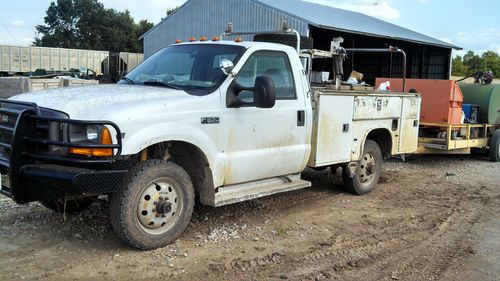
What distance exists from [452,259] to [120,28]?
236ft

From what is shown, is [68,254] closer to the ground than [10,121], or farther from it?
closer to the ground

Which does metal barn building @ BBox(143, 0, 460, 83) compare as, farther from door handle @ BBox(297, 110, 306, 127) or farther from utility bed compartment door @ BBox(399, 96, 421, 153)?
door handle @ BBox(297, 110, 306, 127)

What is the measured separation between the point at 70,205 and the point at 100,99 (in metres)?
1.70

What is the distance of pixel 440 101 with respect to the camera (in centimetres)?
1033

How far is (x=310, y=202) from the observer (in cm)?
705

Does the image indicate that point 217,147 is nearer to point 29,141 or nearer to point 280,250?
point 280,250

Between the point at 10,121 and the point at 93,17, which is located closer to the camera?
the point at 10,121

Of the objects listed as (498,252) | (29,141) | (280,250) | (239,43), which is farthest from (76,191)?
(498,252)

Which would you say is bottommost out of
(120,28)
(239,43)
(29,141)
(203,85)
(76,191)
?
(76,191)

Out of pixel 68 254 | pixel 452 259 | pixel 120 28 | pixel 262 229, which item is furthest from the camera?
pixel 120 28

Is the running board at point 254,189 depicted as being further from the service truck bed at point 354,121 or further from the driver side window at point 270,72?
the driver side window at point 270,72

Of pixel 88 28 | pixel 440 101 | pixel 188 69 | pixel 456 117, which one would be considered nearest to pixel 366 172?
pixel 188 69

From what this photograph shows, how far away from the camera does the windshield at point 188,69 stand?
211 inches

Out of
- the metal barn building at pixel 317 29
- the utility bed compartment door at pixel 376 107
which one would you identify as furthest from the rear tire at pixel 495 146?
the metal barn building at pixel 317 29
